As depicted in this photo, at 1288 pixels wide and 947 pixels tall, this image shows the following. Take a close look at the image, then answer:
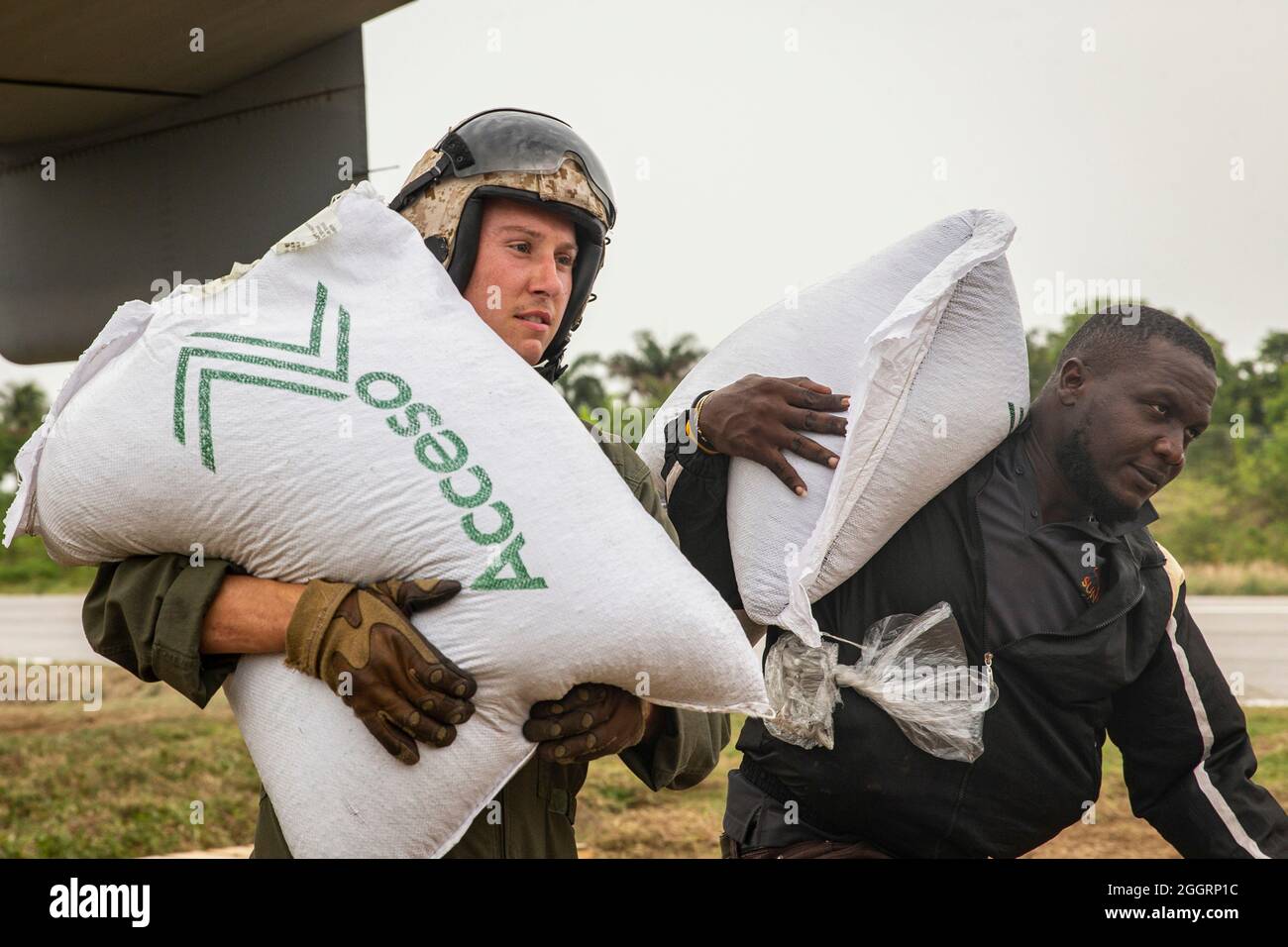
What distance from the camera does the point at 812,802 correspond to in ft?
6.78

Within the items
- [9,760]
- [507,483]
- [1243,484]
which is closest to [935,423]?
[507,483]

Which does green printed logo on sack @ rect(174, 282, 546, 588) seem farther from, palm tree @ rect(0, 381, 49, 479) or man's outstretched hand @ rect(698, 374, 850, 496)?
Result: palm tree @ rect(0, 381, 49, 479)

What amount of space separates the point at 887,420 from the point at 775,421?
0.18 meters

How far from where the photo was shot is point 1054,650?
6.63 feet

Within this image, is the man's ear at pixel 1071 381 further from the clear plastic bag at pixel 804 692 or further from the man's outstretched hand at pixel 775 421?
the clear plastic bag at pixel 804 692

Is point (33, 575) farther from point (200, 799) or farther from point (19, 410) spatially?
point (200, 799)

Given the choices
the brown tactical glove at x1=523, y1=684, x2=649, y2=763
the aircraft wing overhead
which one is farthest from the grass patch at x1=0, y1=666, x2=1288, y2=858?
the brown tactical glove at x1=523, y1=684, x2=649, y2=763

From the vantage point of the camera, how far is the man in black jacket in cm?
203

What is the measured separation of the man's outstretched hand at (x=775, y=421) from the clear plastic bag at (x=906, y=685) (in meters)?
0.27

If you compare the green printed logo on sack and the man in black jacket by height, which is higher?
the green printed logo on sack

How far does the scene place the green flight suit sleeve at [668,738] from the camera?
1808 mm

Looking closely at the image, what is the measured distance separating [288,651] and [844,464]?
2.96ft

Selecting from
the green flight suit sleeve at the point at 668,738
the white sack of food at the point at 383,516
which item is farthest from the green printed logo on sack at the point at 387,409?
the green flight suit sleeve at the point at 668,738

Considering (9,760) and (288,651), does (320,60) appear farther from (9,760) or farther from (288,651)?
(9,760)
